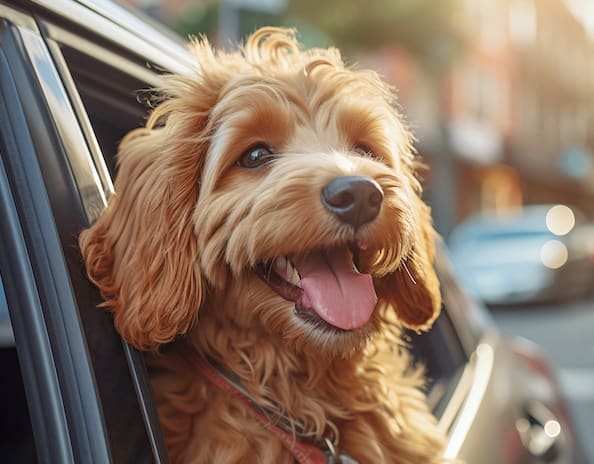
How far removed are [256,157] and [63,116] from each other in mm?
593

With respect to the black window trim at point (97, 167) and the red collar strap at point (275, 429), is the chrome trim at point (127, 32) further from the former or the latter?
the red collar strap at point (275, 429)

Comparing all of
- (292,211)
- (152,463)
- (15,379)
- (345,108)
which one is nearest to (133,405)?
(152,463)

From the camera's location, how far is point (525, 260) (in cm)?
1377

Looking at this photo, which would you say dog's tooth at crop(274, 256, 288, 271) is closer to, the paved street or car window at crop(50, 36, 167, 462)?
car window at crop(50, 36, 167, 462)

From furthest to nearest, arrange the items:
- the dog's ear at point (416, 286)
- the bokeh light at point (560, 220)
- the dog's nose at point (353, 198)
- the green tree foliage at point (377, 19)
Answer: the green tree foliage at point (377, 19) → the bokeh light at point (560, 220) → the dog's ear at point (416, 286) → the dog's nose at point (353, 198)

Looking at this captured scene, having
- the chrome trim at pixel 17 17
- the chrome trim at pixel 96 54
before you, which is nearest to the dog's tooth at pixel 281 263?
the chrome trim at pixel 96 54

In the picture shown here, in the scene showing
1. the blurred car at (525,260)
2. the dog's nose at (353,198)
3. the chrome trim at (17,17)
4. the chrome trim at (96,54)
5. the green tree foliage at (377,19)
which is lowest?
the dog's nose at (353,198)

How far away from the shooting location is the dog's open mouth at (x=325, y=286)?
1.86m

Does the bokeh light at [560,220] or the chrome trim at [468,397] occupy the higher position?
the bokeh light at [560,220]

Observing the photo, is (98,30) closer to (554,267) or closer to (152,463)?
(152,463)

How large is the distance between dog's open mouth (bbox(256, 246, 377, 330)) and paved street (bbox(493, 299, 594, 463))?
12.4 feet

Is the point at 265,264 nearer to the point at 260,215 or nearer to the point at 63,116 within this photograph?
the point at 260,215

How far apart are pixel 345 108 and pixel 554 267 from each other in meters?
12.5

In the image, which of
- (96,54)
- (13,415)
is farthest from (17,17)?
(13,415)
